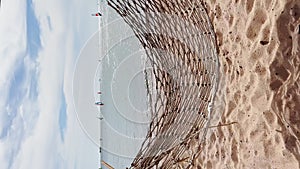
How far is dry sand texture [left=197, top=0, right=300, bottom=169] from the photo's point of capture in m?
1.73

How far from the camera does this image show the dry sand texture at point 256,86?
1.73m

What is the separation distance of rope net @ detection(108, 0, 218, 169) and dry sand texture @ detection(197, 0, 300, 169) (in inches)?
4.9

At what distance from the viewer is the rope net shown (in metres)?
2.16

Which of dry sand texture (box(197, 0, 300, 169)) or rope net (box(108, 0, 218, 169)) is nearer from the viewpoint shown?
dry sand texture (box(197, 0, 300, 169))

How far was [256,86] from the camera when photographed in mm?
2016

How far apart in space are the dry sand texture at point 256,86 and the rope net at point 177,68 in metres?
0.12

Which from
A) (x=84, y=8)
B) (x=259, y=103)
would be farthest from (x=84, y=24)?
(x=259, y=103)

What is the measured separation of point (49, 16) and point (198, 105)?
147 centimetres

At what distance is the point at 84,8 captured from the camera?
3.26 metres

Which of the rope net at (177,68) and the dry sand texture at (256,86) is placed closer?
the dry sand texture at (256,86)

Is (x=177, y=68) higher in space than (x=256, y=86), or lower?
higher

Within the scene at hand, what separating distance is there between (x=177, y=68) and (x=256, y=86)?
0.55 m

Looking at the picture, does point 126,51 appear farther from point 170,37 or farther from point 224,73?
point 224,73

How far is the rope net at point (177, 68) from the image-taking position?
7.09 ft
